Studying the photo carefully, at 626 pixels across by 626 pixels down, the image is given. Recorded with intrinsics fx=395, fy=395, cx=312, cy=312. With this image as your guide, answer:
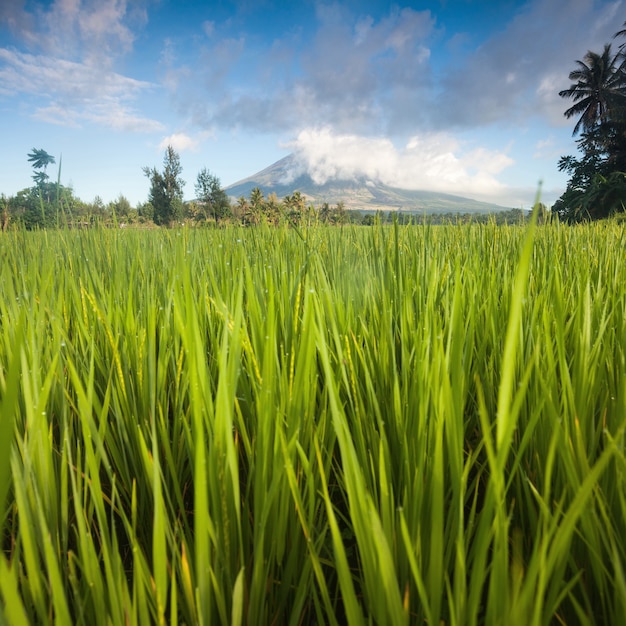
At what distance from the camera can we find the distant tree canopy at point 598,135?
21.2 m

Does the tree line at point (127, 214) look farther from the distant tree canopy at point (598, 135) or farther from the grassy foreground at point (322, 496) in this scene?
the distant tree canopy at point (598, 135)

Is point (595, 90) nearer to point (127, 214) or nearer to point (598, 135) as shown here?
point (598, 135)

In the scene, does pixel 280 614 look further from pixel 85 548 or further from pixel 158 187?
pixel 158 187

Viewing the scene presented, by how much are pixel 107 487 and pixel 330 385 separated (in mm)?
482

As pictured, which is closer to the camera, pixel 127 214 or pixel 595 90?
pixel 127 214

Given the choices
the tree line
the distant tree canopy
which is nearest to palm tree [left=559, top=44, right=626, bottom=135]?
the distant tree canopy

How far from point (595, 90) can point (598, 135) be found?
482cm

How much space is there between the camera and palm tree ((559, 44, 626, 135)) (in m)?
26.8

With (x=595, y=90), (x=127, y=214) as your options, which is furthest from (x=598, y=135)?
(x=127, y=214)

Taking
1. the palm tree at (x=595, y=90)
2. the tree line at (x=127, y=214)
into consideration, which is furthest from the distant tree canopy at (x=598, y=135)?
the tree line at (x=127, y=214)

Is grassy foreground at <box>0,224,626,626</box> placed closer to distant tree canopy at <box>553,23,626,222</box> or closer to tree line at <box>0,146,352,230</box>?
tree line at <box>0,146,352,230</box>

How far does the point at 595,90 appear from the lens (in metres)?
28.1

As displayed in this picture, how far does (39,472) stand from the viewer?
465 millimetres

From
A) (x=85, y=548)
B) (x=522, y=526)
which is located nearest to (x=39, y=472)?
(x=85, y=548)
